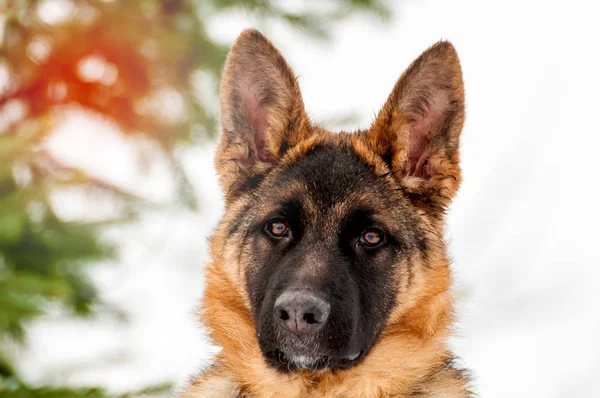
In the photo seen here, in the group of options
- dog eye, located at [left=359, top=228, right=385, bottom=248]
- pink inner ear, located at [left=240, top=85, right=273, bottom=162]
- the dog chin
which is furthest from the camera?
pink inner ear, located at [left=240, top=85, right=273, bottom=162]

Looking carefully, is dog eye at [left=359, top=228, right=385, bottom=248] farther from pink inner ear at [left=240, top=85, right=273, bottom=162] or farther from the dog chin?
pink inner ear at [left=240, top=85, right=273, bottom=162]

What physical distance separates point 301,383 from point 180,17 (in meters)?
3.75

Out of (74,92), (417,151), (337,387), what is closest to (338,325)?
(337,387)

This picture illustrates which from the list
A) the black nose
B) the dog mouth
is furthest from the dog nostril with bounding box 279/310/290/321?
the dog mouth

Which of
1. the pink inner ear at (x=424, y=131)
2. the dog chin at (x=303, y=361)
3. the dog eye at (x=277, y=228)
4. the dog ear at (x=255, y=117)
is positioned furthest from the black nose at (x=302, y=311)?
the pink inner ear at (x=424, y=131)

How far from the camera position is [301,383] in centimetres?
323

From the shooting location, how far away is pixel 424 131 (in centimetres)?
366

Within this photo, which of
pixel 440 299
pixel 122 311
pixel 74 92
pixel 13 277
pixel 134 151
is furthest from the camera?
pixel 134 151

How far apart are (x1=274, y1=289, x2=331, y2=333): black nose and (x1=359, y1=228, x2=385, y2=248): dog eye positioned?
0.55 meters

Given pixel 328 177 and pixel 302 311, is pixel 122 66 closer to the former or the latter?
pixel 328 177

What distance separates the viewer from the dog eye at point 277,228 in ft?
11.2

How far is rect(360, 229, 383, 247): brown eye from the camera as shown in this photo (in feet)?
11.1

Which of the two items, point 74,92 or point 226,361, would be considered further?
point 74,92

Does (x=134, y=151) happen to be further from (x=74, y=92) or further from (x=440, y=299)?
(x=440, y=299)
